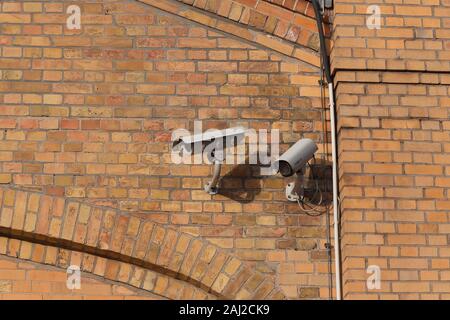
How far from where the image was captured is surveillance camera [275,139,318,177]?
674 cm

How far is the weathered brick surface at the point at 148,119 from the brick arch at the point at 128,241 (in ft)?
0.04

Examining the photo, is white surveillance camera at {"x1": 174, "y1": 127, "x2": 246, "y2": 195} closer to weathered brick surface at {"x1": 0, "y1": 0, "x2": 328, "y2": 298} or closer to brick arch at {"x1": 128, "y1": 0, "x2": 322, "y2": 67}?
weathered brick surface at {"x1": 0, "y1": 0, "x2": 328, "y2": 298}

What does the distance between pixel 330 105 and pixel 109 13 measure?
1.61 meters

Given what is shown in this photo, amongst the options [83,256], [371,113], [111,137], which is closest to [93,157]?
[111,137]

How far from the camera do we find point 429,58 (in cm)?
Answer: 705

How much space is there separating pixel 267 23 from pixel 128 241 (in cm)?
174

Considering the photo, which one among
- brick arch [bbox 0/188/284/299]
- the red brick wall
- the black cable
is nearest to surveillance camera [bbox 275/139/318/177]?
the black cable

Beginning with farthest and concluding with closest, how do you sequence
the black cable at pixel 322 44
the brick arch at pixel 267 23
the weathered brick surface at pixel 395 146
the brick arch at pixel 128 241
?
the brick arch at pixel 267 23 < the black cable at pixel 322 44 < the brick arch at pixel 128 241 < the weathered brick surface at pixel 395 146

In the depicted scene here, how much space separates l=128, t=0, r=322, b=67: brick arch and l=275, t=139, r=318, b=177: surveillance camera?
68 cm

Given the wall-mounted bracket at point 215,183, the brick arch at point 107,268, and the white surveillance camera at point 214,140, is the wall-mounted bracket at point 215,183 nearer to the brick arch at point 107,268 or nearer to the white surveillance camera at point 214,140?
the white surveillance camera at point 214,140

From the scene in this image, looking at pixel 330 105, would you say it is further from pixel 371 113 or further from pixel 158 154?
pixel 158 154

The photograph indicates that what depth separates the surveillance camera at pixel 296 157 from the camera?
6738 millimetres

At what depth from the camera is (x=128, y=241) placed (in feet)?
22.5

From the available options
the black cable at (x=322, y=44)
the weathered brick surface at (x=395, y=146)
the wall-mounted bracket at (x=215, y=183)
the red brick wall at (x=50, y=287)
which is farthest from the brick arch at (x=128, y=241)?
the black cable at (x=322, y=44)
